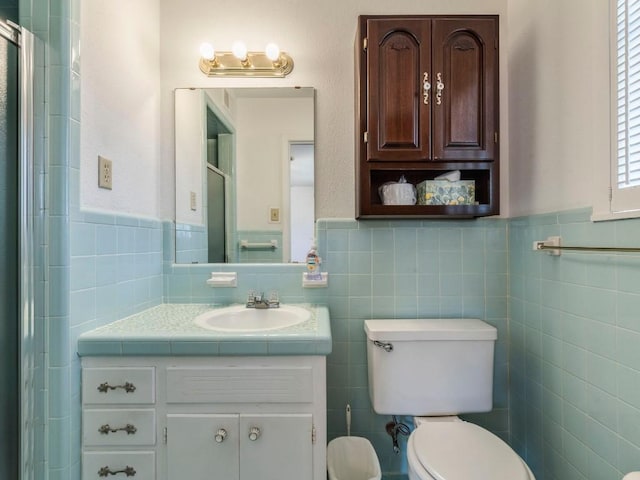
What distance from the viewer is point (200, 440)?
3.78ft

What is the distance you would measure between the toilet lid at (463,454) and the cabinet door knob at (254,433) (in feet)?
1.74

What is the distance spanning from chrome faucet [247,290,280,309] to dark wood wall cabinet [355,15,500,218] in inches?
30.4

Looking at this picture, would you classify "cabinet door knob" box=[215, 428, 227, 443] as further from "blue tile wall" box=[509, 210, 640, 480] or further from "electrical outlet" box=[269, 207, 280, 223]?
"blue tile wall" box=[509, 210, 640, 480]

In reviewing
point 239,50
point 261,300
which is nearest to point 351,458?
point 261,300

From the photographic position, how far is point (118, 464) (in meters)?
1.15

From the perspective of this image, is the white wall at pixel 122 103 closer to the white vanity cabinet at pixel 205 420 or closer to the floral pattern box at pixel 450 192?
the white vanity cabinet at pixel 205 420

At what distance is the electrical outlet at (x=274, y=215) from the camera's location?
173 centimetres

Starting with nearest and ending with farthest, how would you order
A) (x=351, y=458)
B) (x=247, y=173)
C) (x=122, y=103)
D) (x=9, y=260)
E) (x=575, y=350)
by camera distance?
1. (x=9, y=260)
2. (x=575, y=350)
3. (x=122, y=103)
4. (x=351, y=458)
5. (x=247, y=173)

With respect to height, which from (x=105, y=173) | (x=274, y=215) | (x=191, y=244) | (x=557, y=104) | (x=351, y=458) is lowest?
(x=351, y=458)

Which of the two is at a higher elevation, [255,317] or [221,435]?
[255,317]

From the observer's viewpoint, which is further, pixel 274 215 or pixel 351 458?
pixel 274 215

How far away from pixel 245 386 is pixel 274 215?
0.84 m

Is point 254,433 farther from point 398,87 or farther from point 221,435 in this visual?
point 398,87

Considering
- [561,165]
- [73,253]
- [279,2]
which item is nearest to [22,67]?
[73,253]
